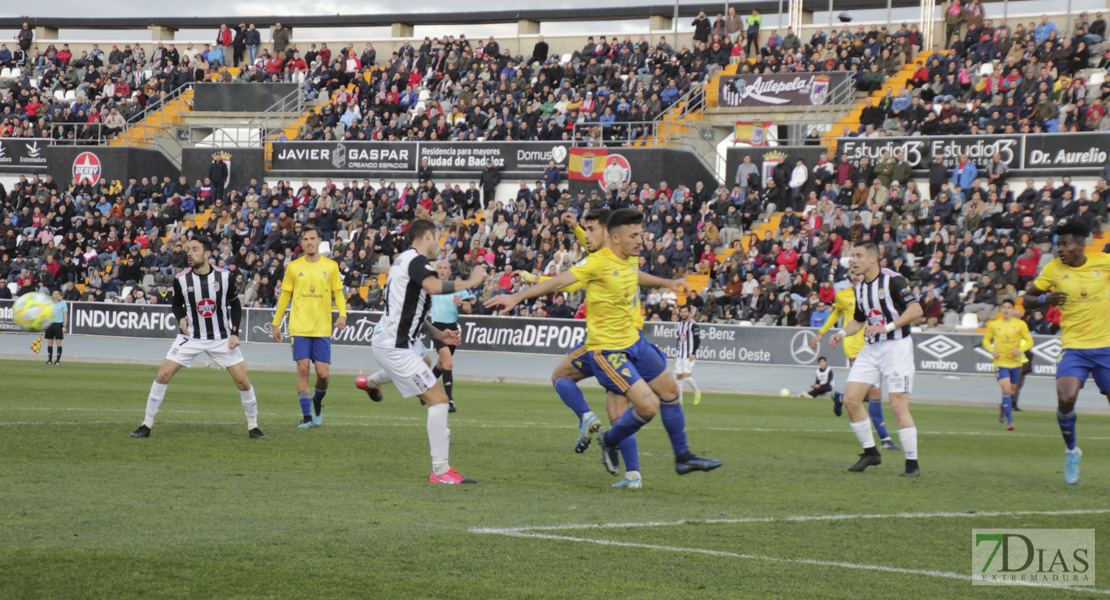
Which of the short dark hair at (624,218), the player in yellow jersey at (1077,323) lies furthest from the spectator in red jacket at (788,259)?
the short dark hair at (624,218)

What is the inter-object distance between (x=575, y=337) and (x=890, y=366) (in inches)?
816

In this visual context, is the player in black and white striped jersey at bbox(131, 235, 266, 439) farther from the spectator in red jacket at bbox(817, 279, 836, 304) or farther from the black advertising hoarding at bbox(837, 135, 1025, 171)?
the black advertising hoarding at bbox(837, 135, 1025, 171)

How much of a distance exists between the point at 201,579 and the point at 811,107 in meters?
36.3

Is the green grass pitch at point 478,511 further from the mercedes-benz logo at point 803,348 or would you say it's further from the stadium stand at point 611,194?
the stadium stand at point 611,194

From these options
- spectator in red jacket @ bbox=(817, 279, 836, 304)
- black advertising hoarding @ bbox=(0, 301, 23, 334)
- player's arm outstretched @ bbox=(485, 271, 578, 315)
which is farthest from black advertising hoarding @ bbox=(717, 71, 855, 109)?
player's arm outstretched @ bbox=(485, 271, 578, 315)

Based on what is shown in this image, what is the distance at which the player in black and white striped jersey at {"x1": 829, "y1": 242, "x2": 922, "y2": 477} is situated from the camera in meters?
11.9

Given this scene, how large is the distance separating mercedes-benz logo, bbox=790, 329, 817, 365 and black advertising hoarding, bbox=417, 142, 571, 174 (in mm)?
13585

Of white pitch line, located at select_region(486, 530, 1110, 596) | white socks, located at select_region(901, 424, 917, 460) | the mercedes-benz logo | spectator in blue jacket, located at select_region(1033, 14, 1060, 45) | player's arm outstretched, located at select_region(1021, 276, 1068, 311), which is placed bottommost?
the mercedes-benz logo

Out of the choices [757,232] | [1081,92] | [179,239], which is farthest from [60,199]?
[1081,92]

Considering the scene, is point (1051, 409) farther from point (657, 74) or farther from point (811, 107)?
point (657, 74)

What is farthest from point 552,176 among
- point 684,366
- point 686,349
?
point 684,366

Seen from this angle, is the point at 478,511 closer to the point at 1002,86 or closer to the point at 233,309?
the point at 233,309

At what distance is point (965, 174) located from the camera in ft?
108

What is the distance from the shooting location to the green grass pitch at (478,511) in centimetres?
615
